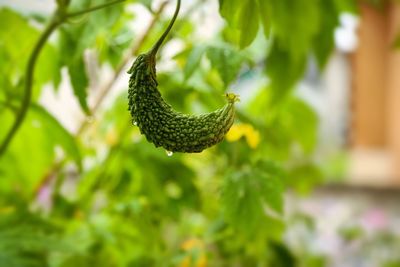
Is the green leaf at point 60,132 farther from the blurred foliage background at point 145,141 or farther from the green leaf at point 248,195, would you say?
the green leaf at point 248,195

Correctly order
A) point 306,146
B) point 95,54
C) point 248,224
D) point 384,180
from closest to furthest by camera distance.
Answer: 1. point 248,224
2. point 95,54
3. point 306,146
4. point 384,180

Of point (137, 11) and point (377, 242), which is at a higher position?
point (377, 242)

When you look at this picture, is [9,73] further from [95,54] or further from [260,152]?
[260,152]

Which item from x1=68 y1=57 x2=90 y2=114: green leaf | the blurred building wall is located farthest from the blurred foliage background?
the blurred building wall

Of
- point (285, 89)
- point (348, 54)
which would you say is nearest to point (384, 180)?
point (348, 54)

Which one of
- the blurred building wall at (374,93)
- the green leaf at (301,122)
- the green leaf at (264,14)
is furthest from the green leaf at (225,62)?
the blurred building wall at (374,93)

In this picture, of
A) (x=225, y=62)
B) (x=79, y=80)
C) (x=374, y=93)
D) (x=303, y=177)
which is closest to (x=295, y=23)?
(x=225, y=62)

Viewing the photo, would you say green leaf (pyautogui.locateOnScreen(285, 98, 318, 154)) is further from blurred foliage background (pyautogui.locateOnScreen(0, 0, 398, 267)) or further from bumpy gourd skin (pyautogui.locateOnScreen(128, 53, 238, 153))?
bumpy gourd skin (pyautogui.locateOnScreen(128, 53, 238, 153))

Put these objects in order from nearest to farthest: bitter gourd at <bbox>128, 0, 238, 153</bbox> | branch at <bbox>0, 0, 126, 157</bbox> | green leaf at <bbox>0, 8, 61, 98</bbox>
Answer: bitter gourd at <bbox>128, 0, 238, 153</bbox> < branch at <bbox>0, 0, 126, 157</bbox> < green leaf at <bbox>0, 8, 61, 98</bbox>
